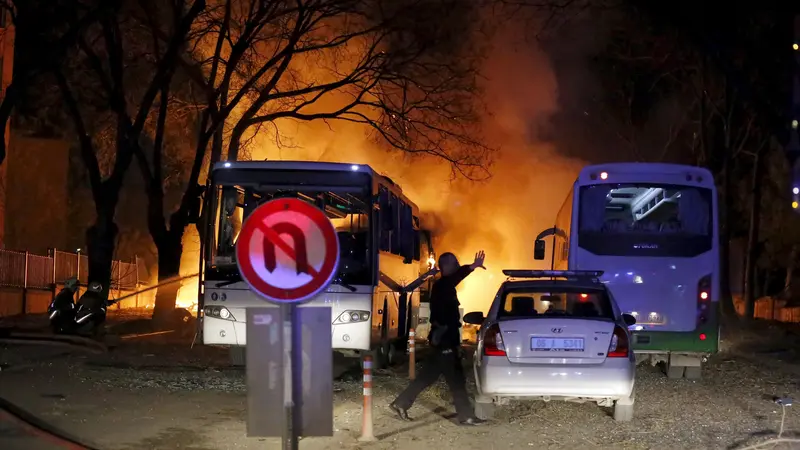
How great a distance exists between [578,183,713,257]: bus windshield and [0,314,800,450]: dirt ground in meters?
1.89

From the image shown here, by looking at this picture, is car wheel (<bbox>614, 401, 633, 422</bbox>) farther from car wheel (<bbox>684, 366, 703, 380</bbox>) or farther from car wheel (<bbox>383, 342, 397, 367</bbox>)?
car wheel (<bbox>383, 342, 397, 367</bbox>)

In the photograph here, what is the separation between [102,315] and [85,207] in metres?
20.8

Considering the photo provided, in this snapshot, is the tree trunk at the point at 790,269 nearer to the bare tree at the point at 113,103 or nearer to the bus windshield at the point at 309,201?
the bare tree at the point at 113,103

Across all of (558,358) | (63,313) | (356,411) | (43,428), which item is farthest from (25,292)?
(558,358)

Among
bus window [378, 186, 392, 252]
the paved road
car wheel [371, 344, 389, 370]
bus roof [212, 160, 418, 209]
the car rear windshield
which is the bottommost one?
the paved road

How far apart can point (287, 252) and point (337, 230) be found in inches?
275

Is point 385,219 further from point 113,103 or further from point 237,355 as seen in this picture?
point 113,103

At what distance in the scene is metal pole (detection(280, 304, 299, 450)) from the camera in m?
4.96

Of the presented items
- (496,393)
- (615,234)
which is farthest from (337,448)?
(615,234)

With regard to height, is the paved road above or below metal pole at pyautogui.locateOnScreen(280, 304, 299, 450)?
below

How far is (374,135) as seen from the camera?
1014 inches

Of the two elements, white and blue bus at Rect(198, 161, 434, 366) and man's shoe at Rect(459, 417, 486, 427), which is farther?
white and blue bus at Rect(198, 161, 434, 366)

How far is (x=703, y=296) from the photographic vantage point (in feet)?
41.1

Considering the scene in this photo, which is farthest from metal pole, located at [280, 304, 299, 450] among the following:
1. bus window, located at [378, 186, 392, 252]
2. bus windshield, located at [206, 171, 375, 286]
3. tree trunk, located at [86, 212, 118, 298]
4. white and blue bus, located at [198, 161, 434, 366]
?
tree trunk, located at [86, 212, 118, 298]
